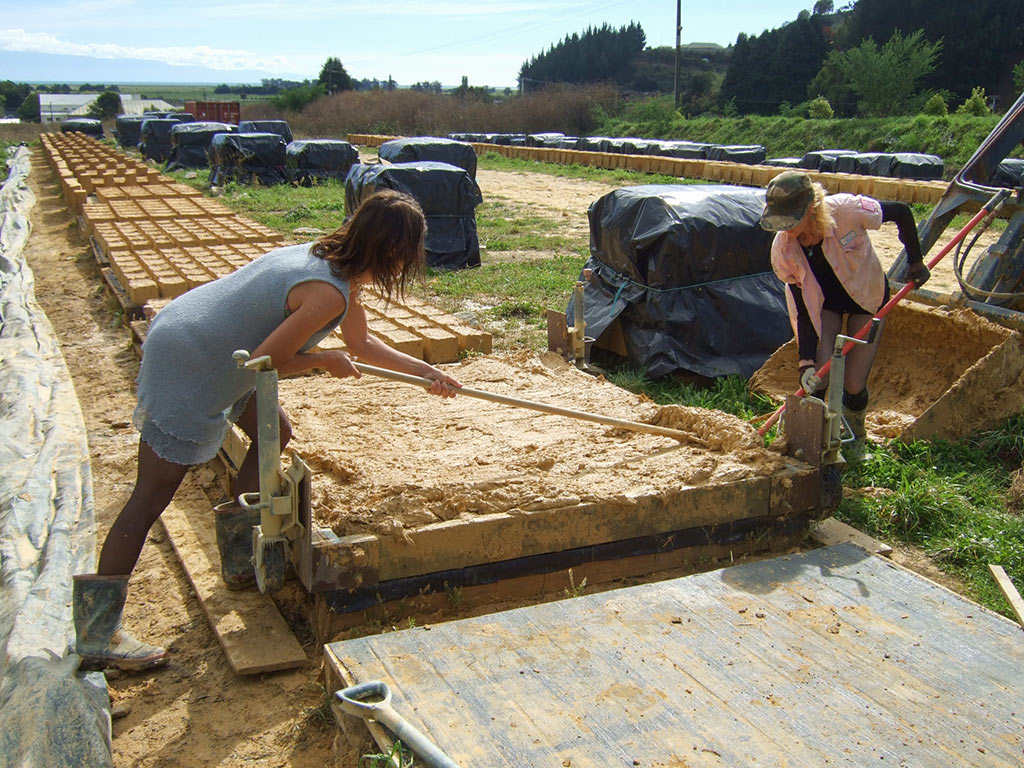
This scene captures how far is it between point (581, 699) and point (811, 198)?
101 inches

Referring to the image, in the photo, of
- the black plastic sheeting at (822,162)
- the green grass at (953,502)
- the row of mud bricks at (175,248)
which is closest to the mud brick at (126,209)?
the row of mud bricks at (175,248)

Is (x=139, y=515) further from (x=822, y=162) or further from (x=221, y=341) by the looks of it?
(x=822, y=162)

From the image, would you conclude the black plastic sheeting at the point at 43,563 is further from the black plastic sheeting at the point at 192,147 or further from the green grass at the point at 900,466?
the black plastic sheeting at the point at 192,147

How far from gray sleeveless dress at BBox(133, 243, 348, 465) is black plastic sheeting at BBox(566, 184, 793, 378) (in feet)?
11.2

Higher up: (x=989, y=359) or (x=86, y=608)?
(x=989, y=359)

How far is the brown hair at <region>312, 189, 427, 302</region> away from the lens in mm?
2721

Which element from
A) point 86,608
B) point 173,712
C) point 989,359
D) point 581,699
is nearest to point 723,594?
point 581,699

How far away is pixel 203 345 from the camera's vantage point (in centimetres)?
282

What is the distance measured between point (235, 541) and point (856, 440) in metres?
3.05

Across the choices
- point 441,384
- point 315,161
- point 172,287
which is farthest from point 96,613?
point 315,161

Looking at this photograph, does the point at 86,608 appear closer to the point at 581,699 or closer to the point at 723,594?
the point at 581,699

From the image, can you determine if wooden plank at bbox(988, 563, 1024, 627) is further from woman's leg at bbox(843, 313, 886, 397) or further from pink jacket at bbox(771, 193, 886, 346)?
pink jacket at bbox(771, 193, 886, 346)

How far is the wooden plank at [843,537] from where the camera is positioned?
375cm

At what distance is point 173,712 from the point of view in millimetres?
2895
